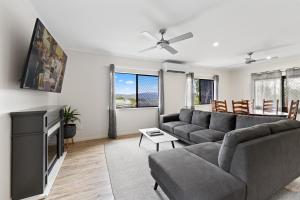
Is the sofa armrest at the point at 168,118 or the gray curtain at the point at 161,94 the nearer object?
the sofa armrest at the point at 168,118

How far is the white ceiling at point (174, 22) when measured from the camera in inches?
82.2

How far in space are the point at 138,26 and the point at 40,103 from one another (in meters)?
2.32

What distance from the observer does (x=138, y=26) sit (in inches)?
107

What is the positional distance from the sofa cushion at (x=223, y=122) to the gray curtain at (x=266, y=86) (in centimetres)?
343

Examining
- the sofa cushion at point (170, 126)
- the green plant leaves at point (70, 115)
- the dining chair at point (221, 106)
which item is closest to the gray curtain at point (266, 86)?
the dining chair at point (221, 106)

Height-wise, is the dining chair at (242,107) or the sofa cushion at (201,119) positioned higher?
the dining chair at (242,107)

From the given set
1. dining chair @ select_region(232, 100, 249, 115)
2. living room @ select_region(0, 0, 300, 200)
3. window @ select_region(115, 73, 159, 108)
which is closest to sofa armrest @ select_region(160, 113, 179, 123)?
living room @ select_region(0, 0, 300, 200)

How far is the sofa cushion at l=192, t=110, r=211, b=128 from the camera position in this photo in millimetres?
3579

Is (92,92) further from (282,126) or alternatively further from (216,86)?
(216,86)

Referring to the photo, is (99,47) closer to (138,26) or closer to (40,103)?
(138,26)

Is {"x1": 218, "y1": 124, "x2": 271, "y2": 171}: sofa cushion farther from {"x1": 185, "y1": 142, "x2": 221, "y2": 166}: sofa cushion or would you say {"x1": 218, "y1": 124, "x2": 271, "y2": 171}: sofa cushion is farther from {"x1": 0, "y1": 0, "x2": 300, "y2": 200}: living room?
{"x1": 185, "y1": 142, "x2": 221, "y2": 166}: sofa cushion

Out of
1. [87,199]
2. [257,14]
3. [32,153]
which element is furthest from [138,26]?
[87,199]

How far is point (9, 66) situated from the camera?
5.34 feet

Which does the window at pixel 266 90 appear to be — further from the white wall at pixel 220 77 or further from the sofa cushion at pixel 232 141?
the sofa cushion at pixel 232 141
